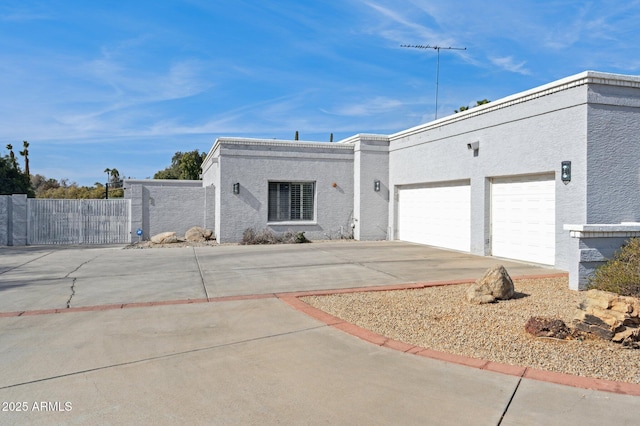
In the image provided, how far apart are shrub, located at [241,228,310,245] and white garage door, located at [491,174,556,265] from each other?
7873 millimetres

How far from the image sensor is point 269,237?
19047mm

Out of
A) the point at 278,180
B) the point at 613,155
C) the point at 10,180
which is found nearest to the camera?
the point at 613,155

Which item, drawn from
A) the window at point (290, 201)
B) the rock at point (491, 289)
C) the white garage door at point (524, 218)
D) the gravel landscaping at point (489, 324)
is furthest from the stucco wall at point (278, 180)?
the rock at point (491, 289)

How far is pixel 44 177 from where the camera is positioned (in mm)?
63219

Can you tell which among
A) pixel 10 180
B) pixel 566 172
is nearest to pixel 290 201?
pixel 566 172

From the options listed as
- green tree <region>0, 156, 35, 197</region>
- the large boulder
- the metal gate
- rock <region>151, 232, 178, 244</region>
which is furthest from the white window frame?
green tree <region>0, 156, 35, 197</region>

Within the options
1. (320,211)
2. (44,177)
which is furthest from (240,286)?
(44,177)

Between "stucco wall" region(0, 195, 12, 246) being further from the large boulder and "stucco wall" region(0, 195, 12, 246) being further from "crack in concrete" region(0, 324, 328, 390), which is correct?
"crack in concrete" region(0, 324, 328, 390)

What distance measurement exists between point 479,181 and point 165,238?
40.0ft

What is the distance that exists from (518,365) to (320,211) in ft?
50.0

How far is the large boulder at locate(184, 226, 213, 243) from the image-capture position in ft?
65.4

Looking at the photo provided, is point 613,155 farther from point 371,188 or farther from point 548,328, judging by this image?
point 371,188

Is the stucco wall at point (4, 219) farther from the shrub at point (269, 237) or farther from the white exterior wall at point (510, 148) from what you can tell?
the white exterior wall at point (510, 148)

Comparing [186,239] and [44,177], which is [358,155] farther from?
[44,177]
